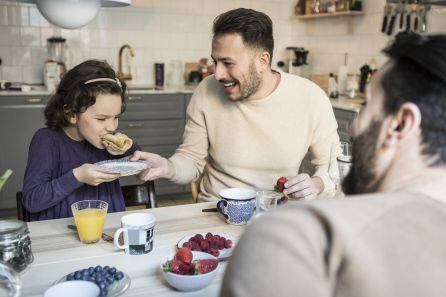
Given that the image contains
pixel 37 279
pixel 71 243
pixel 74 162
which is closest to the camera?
pixel 37 279

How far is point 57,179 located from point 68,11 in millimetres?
599

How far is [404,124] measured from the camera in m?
0.64

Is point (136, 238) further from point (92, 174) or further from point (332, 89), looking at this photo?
point (332, 89)

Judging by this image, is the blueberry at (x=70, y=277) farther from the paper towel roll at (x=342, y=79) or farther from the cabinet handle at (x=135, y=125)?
the paper towel roll at (x=342, y=79)

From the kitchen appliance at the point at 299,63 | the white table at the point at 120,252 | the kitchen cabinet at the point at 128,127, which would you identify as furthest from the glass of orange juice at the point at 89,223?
the kitchen appliance at the point at 299,63

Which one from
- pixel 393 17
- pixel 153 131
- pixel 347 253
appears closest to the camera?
pixel 347 253

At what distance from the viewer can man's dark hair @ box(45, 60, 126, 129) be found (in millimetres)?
1703

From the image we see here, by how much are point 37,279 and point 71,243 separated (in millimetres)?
208

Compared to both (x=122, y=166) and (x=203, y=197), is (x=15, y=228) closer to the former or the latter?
(x=122, y=166)

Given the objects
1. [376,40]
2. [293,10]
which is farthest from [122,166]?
[293,10]

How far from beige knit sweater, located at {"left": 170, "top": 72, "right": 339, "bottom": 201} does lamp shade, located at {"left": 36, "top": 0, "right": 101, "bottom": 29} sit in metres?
0.80

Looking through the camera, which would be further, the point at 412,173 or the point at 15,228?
the point at 15,228

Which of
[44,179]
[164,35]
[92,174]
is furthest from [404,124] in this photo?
[164,35]

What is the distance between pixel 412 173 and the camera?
63 cm
